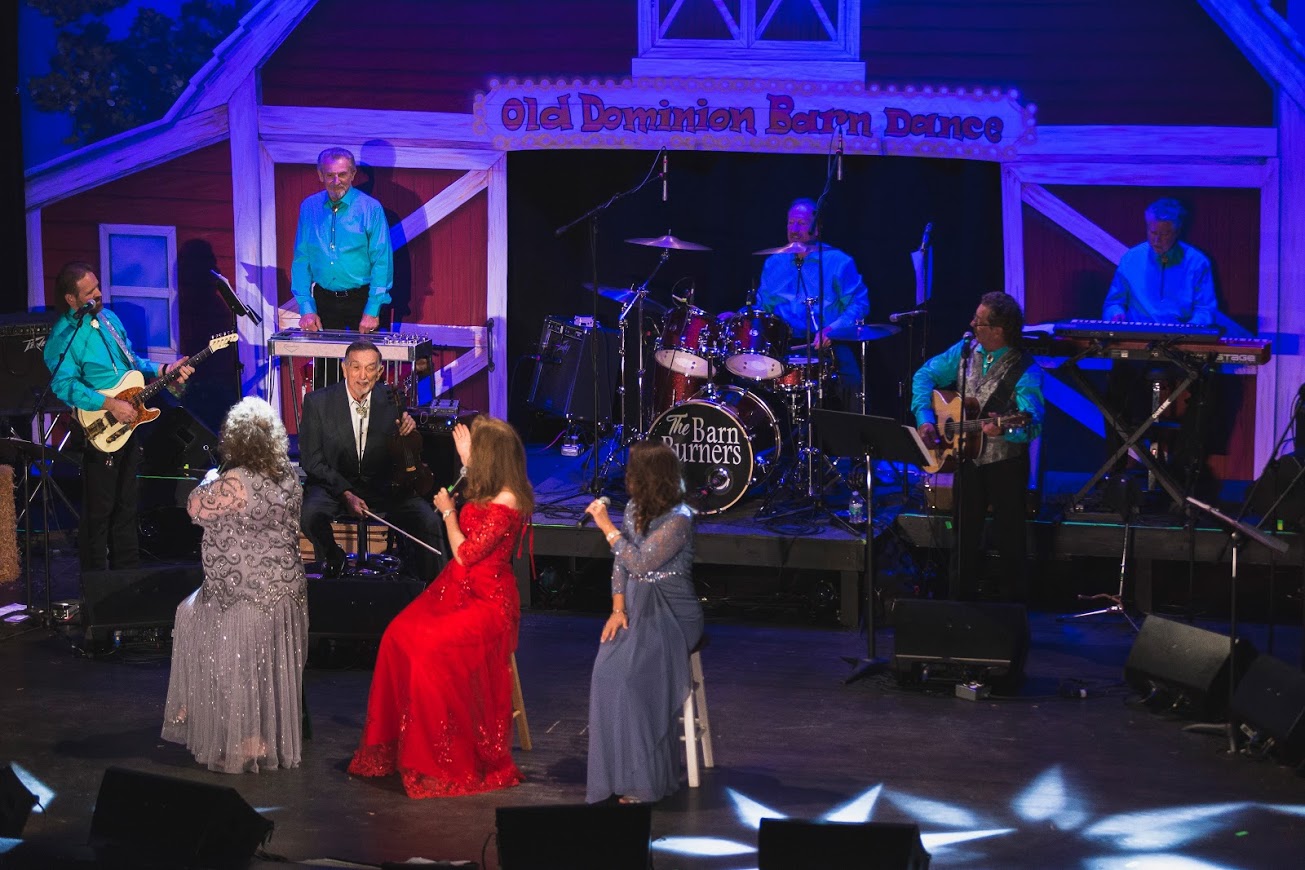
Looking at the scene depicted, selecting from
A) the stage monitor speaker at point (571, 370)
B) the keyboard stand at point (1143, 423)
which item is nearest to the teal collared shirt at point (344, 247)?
the stage monitor speaker at point (571, 370)

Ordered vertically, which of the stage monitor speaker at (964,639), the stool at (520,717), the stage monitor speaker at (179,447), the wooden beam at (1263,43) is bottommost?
the stool at (520,717)

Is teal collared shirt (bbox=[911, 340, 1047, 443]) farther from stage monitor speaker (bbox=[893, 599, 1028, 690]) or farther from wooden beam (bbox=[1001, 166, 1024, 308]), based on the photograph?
wooden beam (bbox=[1001, 166, 1024, 308])

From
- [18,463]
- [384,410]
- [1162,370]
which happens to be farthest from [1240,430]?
[18,463]

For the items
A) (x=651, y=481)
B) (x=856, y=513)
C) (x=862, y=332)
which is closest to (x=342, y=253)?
(x=862, y=332)

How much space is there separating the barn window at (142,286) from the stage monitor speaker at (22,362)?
5.10 feet

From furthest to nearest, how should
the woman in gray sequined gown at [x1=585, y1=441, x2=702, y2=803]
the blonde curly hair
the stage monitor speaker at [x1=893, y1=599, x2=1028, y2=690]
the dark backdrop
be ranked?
the dark backdrop < the stage monitor speaker at [x1=893, y1=599, x2=1028, y2=690] < the blonde curly hair < the woman in gray sequined gown at [x1=585, y1=441, x2=702, y2=803]

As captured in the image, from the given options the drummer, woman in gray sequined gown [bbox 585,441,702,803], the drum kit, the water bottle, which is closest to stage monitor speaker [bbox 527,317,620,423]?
the drum kit

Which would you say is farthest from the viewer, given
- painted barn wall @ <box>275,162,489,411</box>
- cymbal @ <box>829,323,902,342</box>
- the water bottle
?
painted barn wall @ <box>275,162,489,411</box>

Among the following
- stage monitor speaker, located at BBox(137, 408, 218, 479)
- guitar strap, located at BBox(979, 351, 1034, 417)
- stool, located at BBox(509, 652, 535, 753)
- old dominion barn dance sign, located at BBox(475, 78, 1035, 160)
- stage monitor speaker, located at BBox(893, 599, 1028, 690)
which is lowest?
stool, located at BBox(509, 652, 535, 753)

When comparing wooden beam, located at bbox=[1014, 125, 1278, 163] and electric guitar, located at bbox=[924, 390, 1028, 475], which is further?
wooden beam, located at bbox=[1014, 125, 1278, 163]

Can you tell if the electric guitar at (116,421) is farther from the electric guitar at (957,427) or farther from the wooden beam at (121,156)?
Result: the electric guitar at (957,427)

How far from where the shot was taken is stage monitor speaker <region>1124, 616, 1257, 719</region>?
23.3 feet

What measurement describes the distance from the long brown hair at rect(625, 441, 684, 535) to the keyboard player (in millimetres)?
4738

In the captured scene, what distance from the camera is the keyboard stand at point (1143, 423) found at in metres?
9.05
